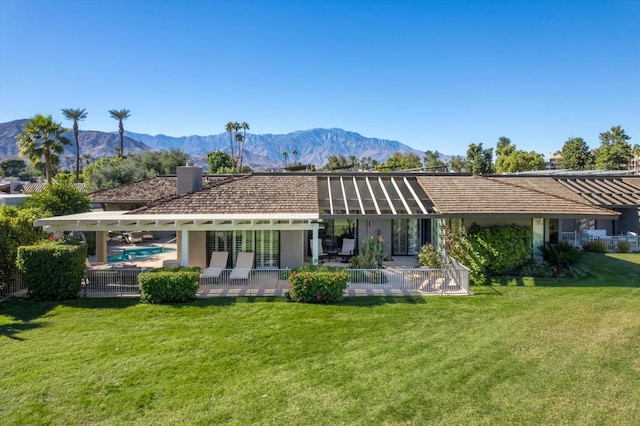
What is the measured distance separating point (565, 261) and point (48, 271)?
22438 millimetres

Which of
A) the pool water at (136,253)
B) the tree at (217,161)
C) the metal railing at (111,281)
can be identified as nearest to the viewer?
the metal railing at (111,281)

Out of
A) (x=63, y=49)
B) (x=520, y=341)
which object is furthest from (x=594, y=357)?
(x=63, y=49)

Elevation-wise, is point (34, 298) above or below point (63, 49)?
below

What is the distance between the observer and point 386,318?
39.9 feet

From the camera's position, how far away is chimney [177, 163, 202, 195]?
21.5 m

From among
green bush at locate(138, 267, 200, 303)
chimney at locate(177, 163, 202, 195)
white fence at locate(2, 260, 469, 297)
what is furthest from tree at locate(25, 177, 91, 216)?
green bush at locate(138, 267, 200, 303)

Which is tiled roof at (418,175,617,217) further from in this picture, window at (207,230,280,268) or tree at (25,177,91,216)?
tree at (25,177,91,216)

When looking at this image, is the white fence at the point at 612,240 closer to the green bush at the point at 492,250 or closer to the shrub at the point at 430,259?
the green bush at the point at 492,250

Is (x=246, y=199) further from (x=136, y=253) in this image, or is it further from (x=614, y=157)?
(x=614, y=157)

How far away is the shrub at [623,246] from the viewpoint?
22.7 meters

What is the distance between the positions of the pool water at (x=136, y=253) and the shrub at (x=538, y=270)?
2220 cm

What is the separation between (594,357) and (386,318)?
5610mm

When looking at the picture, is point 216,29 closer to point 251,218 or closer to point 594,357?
point 251,218

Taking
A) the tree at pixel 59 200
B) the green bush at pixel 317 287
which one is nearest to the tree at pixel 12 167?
the tree at pixel 59 200
